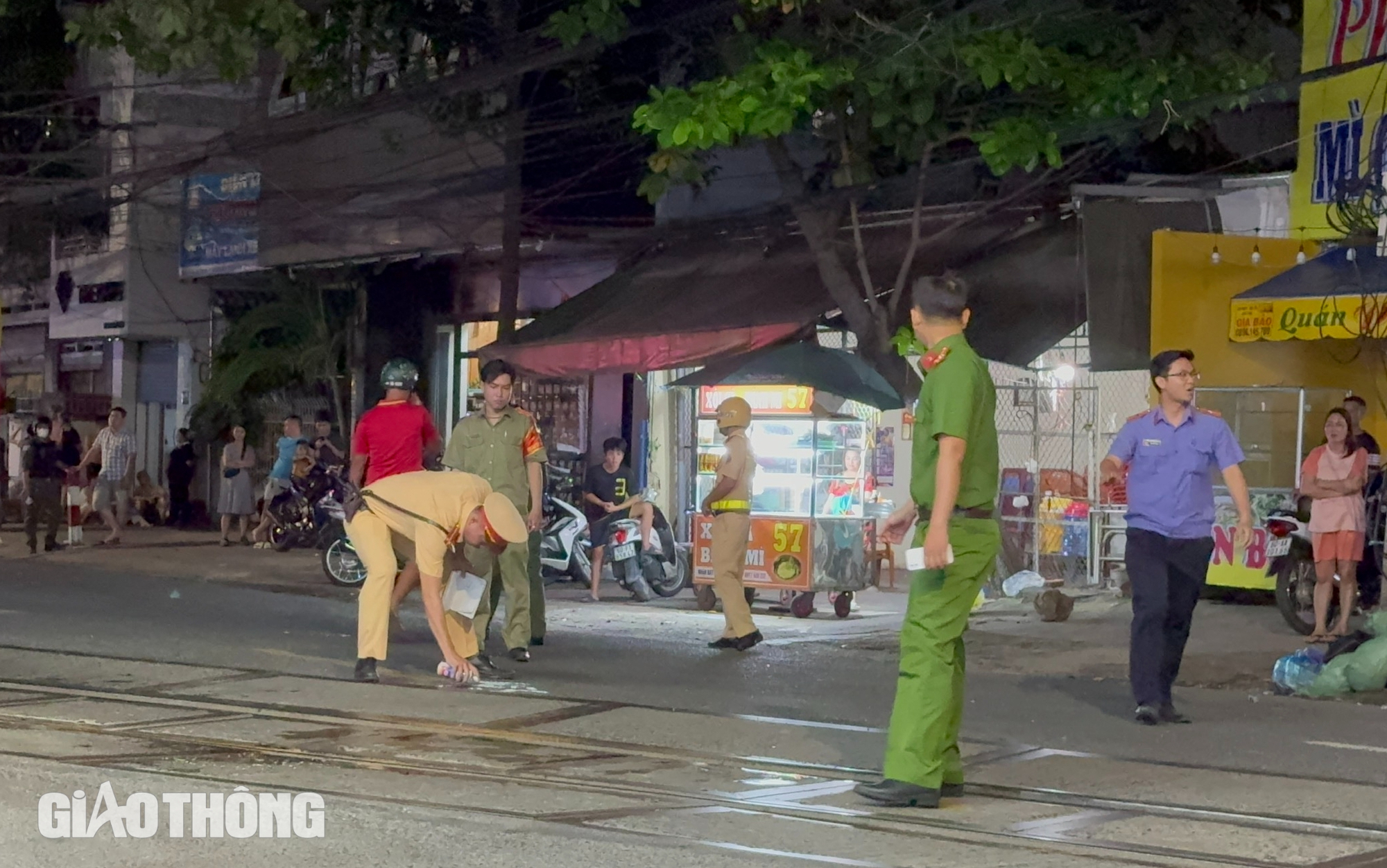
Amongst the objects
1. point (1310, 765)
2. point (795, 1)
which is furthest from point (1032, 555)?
point (1310, 765)

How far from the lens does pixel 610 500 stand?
675 inches

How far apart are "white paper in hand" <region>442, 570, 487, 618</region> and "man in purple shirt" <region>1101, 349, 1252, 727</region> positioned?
3.55 m

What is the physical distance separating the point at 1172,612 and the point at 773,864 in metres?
4.07

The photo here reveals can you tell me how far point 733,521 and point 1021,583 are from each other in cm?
365

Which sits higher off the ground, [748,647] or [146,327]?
[146,327]

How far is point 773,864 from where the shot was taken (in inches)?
222

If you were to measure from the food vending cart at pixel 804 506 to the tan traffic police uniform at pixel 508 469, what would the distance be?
11.7 ft

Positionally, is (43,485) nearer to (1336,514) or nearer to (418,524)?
(418,524)

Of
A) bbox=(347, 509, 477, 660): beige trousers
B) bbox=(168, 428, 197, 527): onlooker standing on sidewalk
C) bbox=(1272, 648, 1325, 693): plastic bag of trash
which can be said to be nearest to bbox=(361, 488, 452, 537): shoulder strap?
bbox=(347, 509, 477, 660): beige trousers

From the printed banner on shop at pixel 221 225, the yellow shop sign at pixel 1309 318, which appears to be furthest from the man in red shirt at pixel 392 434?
the printed banner on shop at pixel 221 225

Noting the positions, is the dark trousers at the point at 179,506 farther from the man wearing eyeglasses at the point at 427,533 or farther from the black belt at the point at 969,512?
the black belt at the point at 969,512

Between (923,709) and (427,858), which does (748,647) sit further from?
(427,858)

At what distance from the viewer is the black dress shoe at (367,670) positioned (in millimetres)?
9805

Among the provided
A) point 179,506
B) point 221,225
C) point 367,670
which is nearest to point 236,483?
point 221,225
